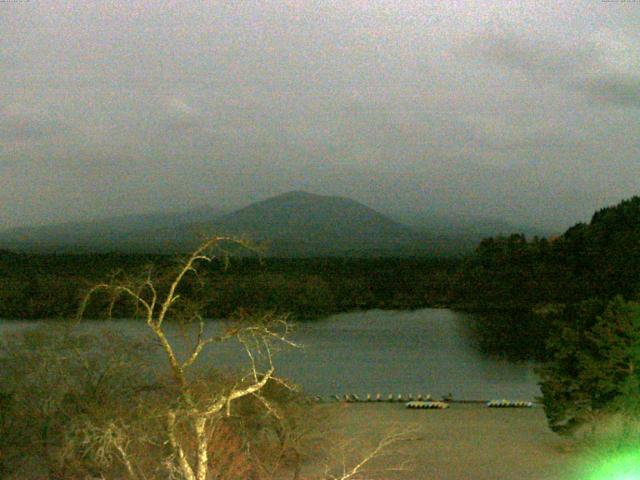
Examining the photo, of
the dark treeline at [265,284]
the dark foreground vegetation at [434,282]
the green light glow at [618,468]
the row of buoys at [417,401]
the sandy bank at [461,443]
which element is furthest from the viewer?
the dark treeline at [265,284]

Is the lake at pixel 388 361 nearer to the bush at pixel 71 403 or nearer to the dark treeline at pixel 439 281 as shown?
the dark treeline at pixel 439 281

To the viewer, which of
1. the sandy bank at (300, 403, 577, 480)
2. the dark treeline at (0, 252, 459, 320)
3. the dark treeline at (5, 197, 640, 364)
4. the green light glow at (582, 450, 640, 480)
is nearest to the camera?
the green light glow at (582, 450, 640, 480)

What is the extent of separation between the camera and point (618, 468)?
34.6ft

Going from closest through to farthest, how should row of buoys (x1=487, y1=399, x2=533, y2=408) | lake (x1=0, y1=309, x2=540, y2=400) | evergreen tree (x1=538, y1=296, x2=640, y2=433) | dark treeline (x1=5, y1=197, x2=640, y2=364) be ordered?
evergreen tree (x1=538, y1=296, x2=640, y2=433) < row of buoys (x1=487, y1=399, x2=533, y2=408) < lake (x1=0, y1=309, x2=540, y2=400) < dark treeline (x1=5, y1=197, x2=640, y2=364)

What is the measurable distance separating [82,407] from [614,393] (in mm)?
8262

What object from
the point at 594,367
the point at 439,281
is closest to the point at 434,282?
the point at 439,281

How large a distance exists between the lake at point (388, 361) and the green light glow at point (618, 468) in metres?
7.37

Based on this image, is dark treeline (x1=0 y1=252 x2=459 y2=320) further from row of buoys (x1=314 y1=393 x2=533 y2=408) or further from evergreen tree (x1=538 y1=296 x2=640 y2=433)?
evergreen tree (x1=538 y1=296 x2=640 y2=433)

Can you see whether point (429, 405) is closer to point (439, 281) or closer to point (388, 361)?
point (388, 361)

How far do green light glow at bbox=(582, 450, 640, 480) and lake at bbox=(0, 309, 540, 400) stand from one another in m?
7.37

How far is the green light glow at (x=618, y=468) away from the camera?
10008 millimetres

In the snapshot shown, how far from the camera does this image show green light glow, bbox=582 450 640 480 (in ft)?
32.8

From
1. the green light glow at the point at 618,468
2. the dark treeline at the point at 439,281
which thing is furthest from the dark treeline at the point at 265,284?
the green light glow at the point at 618,468

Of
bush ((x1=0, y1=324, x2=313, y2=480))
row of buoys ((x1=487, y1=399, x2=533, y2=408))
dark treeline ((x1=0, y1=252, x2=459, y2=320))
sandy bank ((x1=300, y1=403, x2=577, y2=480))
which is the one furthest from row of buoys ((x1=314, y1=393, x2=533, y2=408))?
dark treeline ((x1=0, y1=252, x2=459, y2=320))
